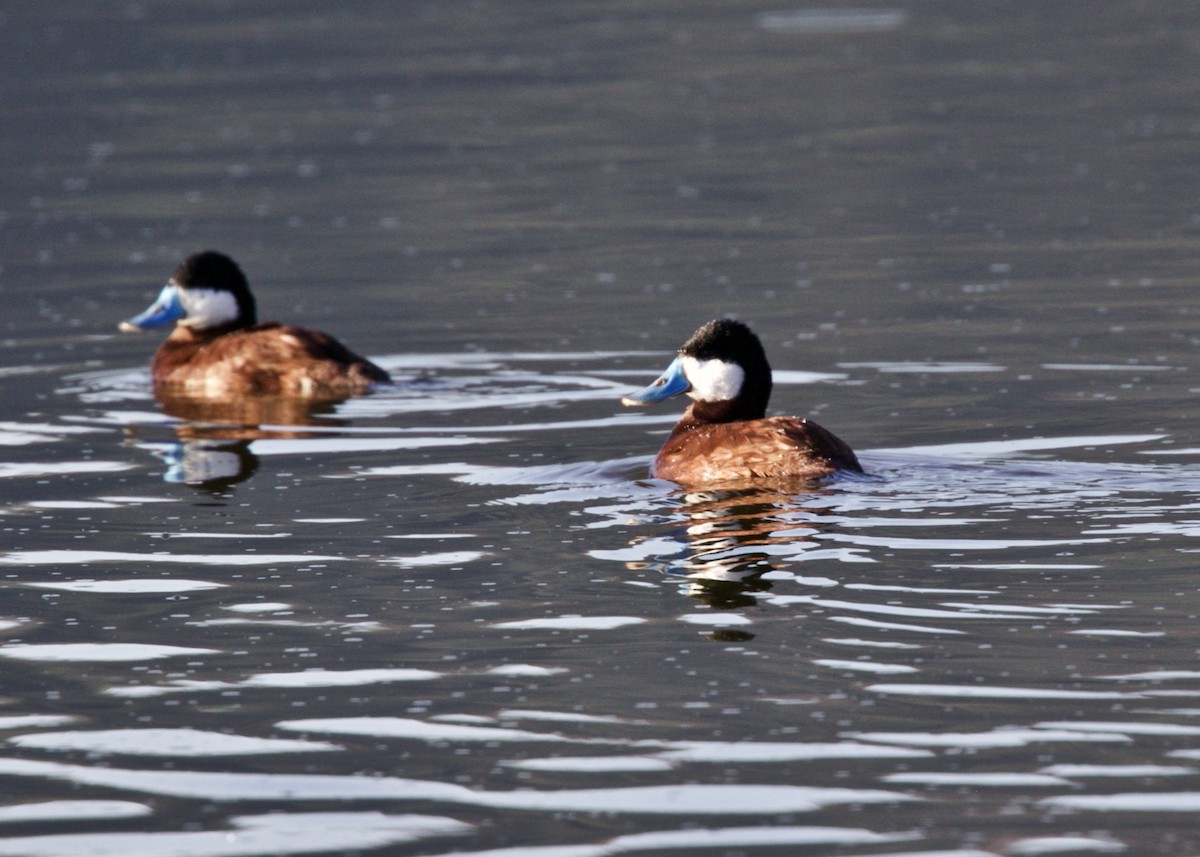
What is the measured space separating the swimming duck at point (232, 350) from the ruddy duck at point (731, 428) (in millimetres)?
3516

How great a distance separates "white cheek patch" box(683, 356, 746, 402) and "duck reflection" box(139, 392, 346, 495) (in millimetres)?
2488

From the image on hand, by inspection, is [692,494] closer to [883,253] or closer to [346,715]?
[346,715]

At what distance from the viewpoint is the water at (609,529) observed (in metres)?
5.85

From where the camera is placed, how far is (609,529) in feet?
30.0

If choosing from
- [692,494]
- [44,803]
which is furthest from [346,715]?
[692,494]

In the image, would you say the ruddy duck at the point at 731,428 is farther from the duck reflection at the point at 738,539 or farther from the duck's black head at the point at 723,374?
the duck reflection at the point at 738,539

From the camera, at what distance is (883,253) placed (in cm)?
1967

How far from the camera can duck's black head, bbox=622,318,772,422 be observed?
34.2ft

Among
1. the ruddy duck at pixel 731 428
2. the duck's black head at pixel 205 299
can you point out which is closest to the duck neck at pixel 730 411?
the ruddy duck at pixel 731 428

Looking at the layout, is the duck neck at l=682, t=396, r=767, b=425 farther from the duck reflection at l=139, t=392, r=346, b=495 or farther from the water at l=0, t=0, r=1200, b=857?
the duck reflection at l=139, t=392, r=346, b=495

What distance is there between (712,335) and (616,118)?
22.2 meters

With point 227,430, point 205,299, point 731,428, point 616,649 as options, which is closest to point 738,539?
point 731,428

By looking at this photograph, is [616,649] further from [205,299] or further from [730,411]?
[205,299]

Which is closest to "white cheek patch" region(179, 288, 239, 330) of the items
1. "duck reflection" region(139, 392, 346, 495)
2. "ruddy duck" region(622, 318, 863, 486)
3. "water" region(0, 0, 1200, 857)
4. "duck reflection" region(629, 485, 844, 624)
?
"water" region(0, 0, 1200, 857)
